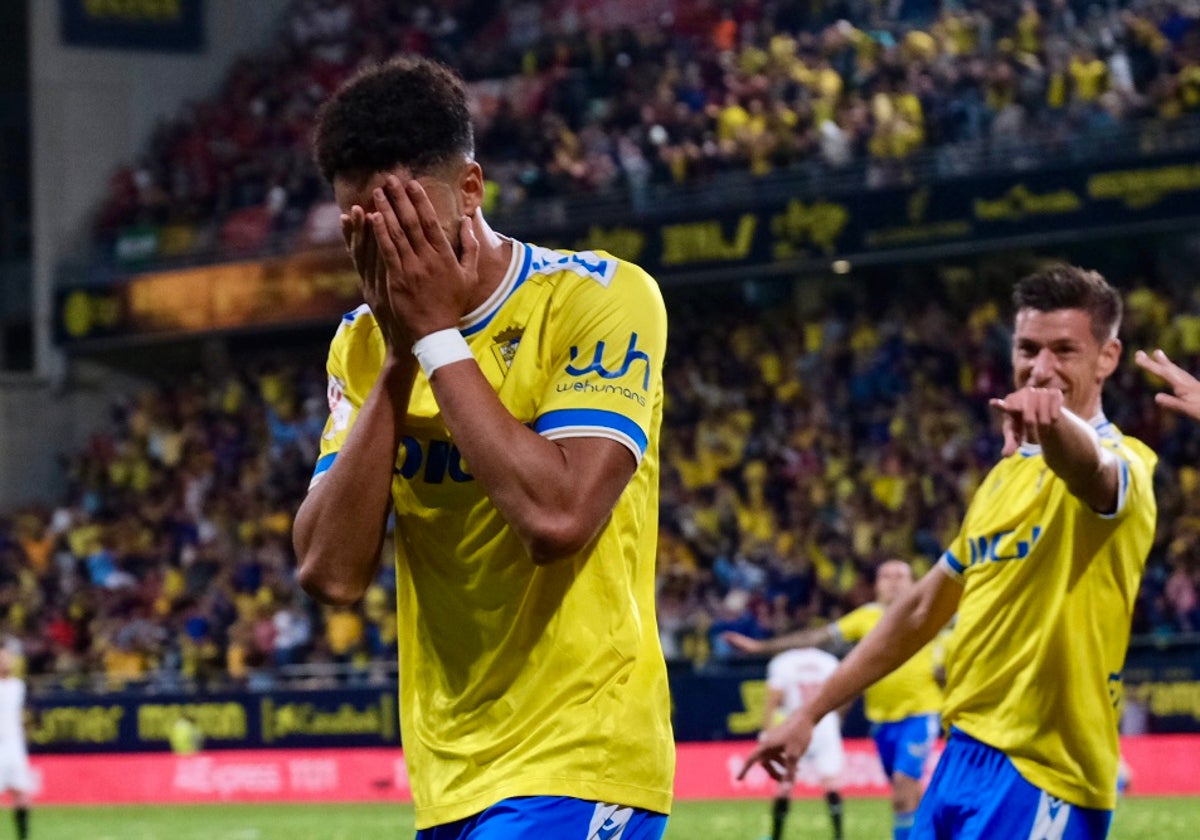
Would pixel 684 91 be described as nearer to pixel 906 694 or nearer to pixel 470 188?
pixel 906 694

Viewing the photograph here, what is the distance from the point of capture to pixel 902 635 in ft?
18.8

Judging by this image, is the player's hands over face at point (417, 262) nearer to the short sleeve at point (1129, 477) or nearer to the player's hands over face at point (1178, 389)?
the player's hands over face at point (1178, 389)

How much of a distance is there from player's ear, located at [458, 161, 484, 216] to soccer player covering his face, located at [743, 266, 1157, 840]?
6.54ft

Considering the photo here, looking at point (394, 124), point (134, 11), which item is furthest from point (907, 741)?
point (134, 11)

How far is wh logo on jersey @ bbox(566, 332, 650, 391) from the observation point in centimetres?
364

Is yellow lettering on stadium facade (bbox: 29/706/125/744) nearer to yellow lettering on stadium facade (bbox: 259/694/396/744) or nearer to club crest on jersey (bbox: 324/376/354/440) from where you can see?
yellow lettering on stadium facade (bbox: 259/694/396/744)

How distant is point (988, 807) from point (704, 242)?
21.7m

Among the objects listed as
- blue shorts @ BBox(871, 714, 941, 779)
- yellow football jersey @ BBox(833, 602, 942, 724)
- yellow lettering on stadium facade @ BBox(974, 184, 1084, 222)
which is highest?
yellow lettering on stadium facade @ BBox(974, 184, 1084, 222)

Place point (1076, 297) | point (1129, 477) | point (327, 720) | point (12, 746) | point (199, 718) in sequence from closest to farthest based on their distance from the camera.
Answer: point (1129, 477), point (1076, 297), point (12, 746), point (327, 720), point (199, 718)

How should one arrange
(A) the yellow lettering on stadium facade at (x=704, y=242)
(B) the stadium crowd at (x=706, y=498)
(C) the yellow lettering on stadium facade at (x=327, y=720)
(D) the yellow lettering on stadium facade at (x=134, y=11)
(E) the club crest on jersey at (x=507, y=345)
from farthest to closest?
1. (D) the yellow lettering on stadium facade at (x=134, y=11)
2. (A) the yellow lettering on stadium facade at (x=704, y=242)
3. (C) the yellow lettering on stadium facade at (x=327, y=720)
4. (B) the stadium crowd at (x=706, y=498)
5. (E) the club crest on jersey at (x=507, y=345)

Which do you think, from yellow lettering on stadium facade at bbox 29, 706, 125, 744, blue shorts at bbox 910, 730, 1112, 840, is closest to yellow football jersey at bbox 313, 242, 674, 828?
blue shorts at bbox 910, 730, 1112, 840

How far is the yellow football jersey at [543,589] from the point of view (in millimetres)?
3654

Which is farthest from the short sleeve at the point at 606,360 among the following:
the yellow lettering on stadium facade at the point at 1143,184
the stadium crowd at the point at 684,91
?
the yellow lettering on stadium facade at the point at 1143,184

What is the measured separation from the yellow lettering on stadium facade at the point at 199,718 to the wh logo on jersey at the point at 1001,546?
19129mm
